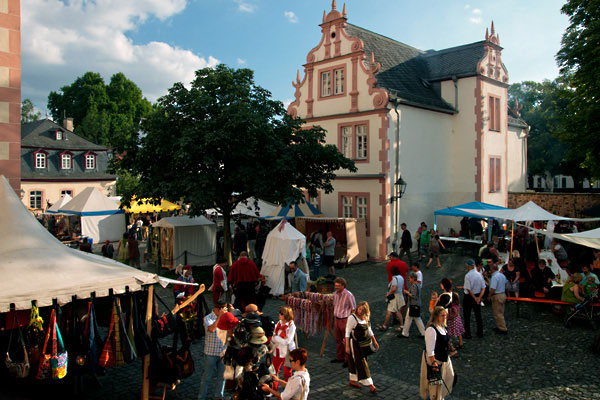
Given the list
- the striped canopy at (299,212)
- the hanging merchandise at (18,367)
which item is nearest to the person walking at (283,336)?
the hanging merchandise at (18,367)

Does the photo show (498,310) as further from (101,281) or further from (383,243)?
(383,243)

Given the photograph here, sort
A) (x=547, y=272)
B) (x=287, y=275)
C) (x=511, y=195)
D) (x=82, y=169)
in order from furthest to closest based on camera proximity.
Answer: (x=82, y=169) < (x=511, y=195) < (x=287, y=275) < (x=547, y=272)

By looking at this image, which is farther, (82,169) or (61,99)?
(61,99)

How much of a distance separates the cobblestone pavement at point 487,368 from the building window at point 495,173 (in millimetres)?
15680

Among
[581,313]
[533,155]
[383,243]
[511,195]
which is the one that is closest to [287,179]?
[383,243]

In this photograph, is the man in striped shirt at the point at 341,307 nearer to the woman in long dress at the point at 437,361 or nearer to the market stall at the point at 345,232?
the woman in long dress at the point at 437,361

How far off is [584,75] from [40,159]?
39690 millimetres

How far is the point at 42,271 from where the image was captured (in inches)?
267

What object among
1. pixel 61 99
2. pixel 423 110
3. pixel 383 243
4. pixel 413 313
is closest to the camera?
pixel 413 313

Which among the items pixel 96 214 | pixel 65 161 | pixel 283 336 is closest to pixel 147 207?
pixel 96 214

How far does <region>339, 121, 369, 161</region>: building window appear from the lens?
23.2m

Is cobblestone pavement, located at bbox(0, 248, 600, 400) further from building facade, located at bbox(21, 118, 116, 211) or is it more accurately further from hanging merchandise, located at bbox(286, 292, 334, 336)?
building facade, located at bbox(21, 118, 116, 211)

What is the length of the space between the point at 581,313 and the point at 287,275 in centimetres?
825

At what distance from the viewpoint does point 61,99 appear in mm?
57844
